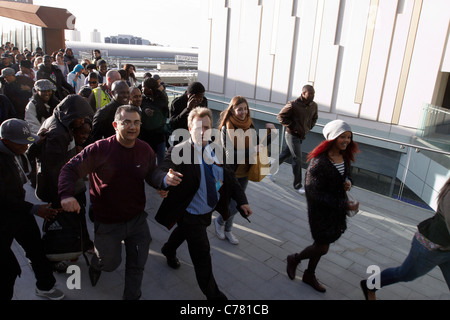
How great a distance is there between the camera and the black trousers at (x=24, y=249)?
8.25 ft

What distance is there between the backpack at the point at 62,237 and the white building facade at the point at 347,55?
8332 millimetres

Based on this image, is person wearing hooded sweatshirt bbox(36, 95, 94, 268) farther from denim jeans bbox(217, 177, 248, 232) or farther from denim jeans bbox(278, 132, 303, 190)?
denim jeans bbox(278, 132, 303, 190)

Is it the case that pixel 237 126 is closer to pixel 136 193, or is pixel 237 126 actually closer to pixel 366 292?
pixel 136 193

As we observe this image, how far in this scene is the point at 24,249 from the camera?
277 centimetres

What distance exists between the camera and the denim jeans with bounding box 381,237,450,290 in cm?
273

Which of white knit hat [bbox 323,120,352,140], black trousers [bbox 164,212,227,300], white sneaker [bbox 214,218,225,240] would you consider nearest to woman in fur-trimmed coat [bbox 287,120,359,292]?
white knit hat [bbox 323,120,352,140]

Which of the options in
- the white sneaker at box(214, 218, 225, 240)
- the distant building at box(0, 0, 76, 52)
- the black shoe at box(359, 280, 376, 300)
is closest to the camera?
the black shoe at box(359, 280, 376, 300)

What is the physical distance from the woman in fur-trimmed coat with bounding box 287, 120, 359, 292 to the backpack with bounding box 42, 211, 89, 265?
2.25 m

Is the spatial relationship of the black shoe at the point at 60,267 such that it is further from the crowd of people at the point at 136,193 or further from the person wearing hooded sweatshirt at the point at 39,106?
the person wearing hooded sweatshirt at the point at 39,106

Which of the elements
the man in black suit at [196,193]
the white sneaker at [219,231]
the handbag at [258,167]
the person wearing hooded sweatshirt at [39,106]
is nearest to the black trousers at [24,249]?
the man in black suit at [196,193]

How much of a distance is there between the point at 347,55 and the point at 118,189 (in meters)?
12.4

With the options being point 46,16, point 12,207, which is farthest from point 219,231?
point 46,16

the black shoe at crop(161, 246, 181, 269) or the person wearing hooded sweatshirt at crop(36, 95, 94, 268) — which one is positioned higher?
the person wearing hooded sweatshirt at crop(36, 95, 94, 268)

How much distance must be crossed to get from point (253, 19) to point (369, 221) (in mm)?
13288
